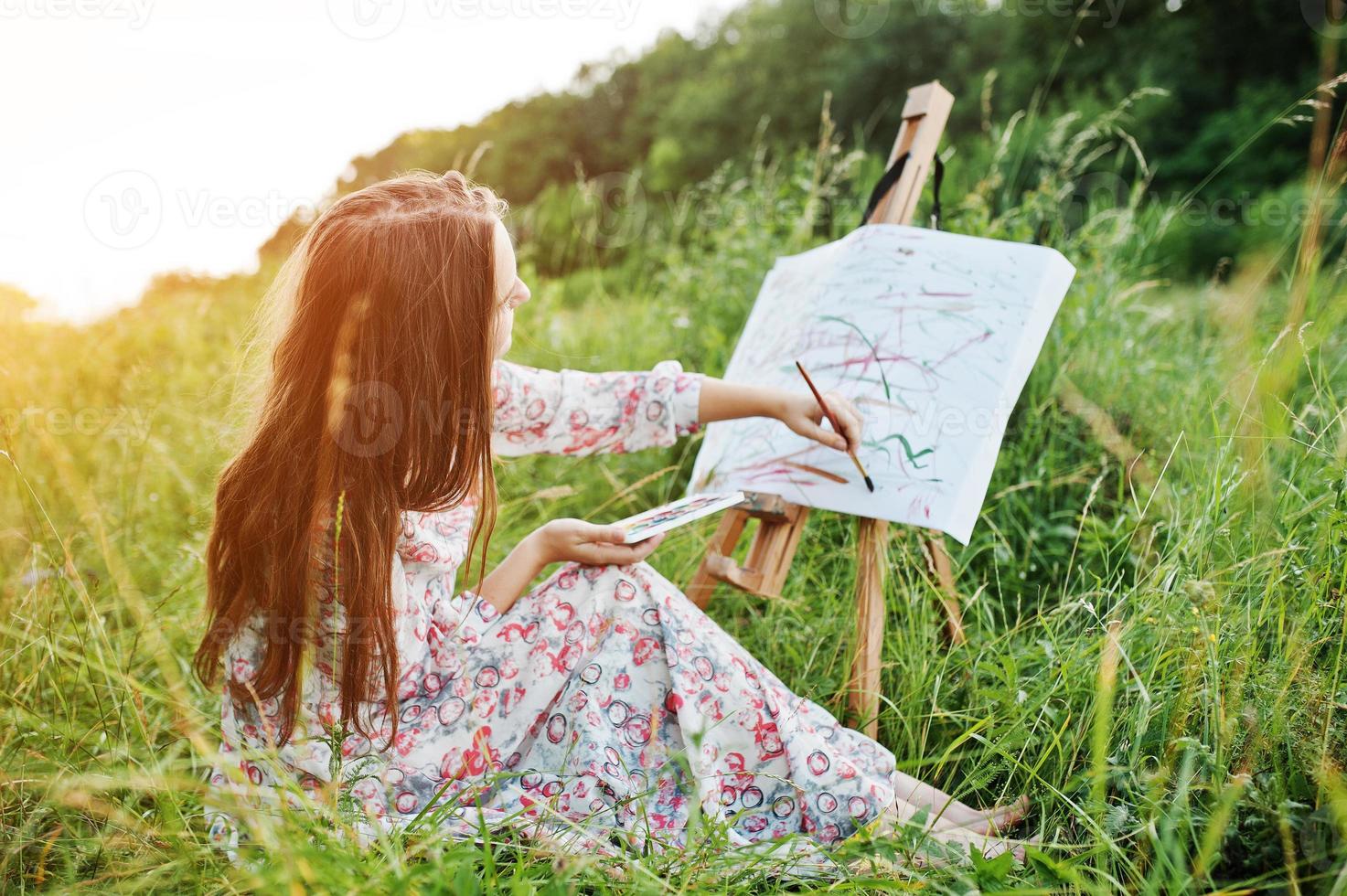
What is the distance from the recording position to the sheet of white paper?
181 cm

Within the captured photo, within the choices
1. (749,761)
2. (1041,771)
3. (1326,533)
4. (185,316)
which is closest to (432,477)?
(749,761)

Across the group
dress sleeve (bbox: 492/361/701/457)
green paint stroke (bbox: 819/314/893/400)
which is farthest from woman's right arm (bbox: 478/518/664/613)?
green paint stroke (bbox: 819/314/893/400)

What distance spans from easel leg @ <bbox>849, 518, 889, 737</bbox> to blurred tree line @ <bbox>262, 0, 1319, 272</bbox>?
1.76m

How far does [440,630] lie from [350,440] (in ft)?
1.34

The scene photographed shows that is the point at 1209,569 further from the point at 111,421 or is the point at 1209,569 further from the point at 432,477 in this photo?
the point at 111,421

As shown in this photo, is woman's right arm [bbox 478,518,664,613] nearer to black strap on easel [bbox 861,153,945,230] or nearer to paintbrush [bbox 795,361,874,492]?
paintbrush [bbox 795,361,874,492]

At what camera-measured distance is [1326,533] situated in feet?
4.82

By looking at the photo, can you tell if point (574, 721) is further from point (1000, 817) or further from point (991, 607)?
point (991, 607)

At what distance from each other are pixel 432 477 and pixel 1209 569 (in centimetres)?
137

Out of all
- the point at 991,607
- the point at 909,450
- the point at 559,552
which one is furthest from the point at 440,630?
the point at 991,607

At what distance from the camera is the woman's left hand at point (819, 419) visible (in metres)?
1.77

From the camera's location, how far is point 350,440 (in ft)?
4.87

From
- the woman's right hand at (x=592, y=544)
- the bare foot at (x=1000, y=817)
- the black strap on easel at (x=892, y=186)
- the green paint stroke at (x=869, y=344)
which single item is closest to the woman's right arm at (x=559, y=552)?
the woman's right hand at (x=592, y=544)

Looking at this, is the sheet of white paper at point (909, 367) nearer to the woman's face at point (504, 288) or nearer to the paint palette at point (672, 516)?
the paint palette at point (672, 516)
